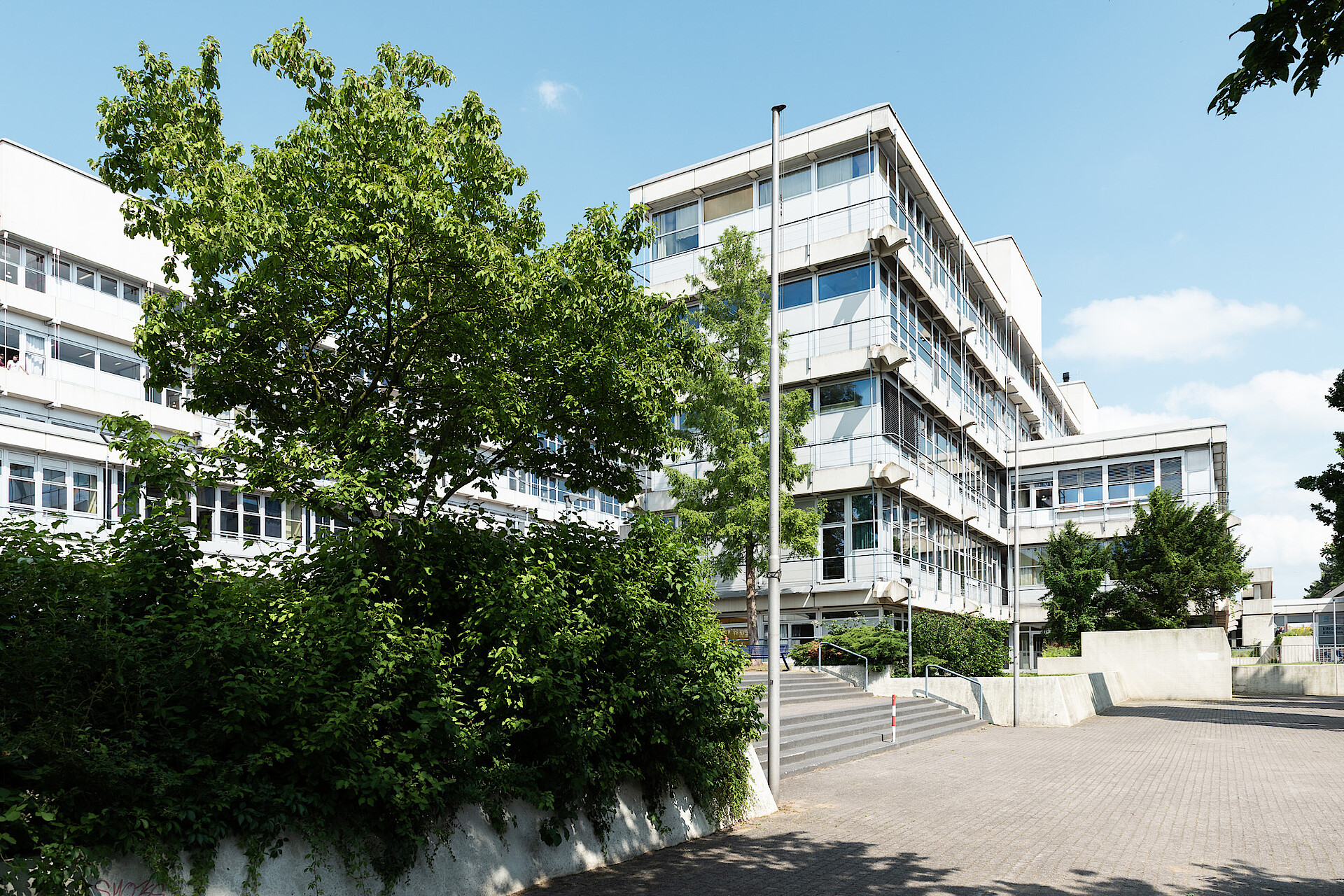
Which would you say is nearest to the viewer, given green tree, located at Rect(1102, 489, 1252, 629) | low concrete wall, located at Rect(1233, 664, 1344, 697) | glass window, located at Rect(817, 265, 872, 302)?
glass window, located at Rect(817, 265, 872, 302)

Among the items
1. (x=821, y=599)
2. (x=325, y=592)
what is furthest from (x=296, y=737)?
(x=821, y=599)

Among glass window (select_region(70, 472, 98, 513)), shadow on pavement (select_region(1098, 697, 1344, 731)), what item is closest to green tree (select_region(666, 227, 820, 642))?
shadow on pavement (select_region(1098, 697, 1344, 731))

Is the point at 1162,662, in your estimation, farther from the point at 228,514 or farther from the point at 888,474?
the point at 228,514

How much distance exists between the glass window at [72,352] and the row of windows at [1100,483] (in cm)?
3923

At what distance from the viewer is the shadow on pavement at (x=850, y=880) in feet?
26.7

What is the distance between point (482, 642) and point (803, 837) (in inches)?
176

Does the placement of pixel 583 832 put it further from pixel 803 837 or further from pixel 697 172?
pixel 697 172

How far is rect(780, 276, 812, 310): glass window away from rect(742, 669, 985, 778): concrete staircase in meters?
Result: 12.1

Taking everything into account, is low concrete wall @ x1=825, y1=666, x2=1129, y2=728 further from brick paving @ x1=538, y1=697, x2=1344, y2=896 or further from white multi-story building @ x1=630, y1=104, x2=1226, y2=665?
brick paving @ x1=538, y1=697, x2=1344, y2=896

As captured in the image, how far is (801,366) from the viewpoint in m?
32.0

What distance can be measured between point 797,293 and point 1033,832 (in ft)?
78.5

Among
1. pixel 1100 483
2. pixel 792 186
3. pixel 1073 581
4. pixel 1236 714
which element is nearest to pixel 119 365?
pixel 792 186

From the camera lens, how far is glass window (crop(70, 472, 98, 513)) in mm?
35781

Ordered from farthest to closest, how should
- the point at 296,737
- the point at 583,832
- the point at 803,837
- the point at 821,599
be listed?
the point at 821,599
the point at 803,837
the point at 583,832
the point at 296,737
